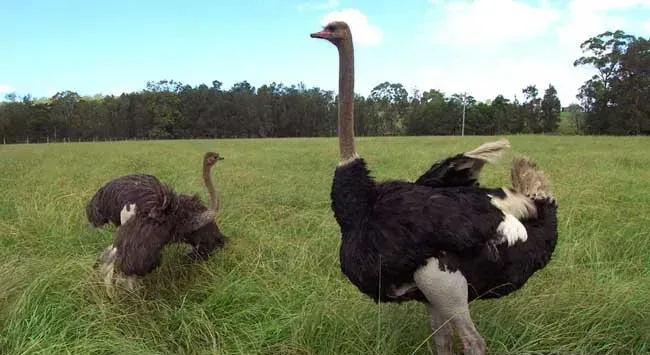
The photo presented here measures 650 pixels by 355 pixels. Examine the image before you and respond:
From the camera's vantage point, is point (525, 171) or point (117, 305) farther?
point (117, 305)

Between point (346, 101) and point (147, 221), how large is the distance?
1.70m

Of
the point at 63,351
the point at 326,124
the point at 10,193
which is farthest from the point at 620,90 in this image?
the point at 63,351

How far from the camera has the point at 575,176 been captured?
8930 mm

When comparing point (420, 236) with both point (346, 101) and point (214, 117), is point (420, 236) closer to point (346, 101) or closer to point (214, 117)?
point (346, 101)

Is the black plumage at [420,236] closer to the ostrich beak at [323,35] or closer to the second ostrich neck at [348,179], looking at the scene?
the second ostrich neck at [348,179]

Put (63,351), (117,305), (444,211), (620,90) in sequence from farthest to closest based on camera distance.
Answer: (620,90), (117,305), (63,351), (444,211)

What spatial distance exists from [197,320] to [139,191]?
5.16 ft

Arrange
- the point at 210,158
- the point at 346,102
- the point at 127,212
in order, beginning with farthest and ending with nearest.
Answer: the point at 210,158
the point at 127,212
the point at 346,102

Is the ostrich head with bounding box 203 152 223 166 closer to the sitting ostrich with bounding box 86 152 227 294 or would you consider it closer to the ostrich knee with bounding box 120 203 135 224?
the sitting ostrich with bounding box 86 152 227 294

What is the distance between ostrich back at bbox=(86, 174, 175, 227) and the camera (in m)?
4.34

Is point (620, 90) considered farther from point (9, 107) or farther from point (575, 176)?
point (9, 107)

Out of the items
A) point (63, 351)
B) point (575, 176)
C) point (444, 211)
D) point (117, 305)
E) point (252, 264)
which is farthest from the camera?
point (575, 176)

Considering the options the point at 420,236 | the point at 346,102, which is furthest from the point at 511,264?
the point at 346,102

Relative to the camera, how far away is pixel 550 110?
52.2m
